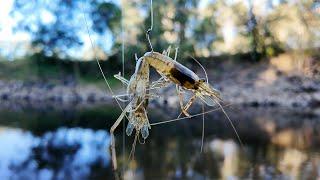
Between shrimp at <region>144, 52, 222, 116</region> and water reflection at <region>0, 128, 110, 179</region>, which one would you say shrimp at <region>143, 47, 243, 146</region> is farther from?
water reflection at <region>0, 128, 110, 179</region>

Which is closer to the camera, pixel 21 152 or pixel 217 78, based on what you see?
pixel 21 152

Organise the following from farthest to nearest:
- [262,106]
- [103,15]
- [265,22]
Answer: [103,15] < [265,22] < [262,106]

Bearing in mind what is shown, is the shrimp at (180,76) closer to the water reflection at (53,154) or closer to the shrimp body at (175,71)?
the shrimp body at (175,71)

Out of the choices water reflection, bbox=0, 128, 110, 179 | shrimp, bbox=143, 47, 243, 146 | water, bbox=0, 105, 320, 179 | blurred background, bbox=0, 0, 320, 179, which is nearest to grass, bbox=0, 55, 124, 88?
blurred background, bbox=0, 0, 320, 179

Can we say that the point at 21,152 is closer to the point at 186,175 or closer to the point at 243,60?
the point at 186,175

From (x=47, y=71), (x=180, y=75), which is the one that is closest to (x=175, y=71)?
(x=180, y=75)

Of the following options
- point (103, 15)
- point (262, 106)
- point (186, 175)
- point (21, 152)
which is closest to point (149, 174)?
point (186, 175)
